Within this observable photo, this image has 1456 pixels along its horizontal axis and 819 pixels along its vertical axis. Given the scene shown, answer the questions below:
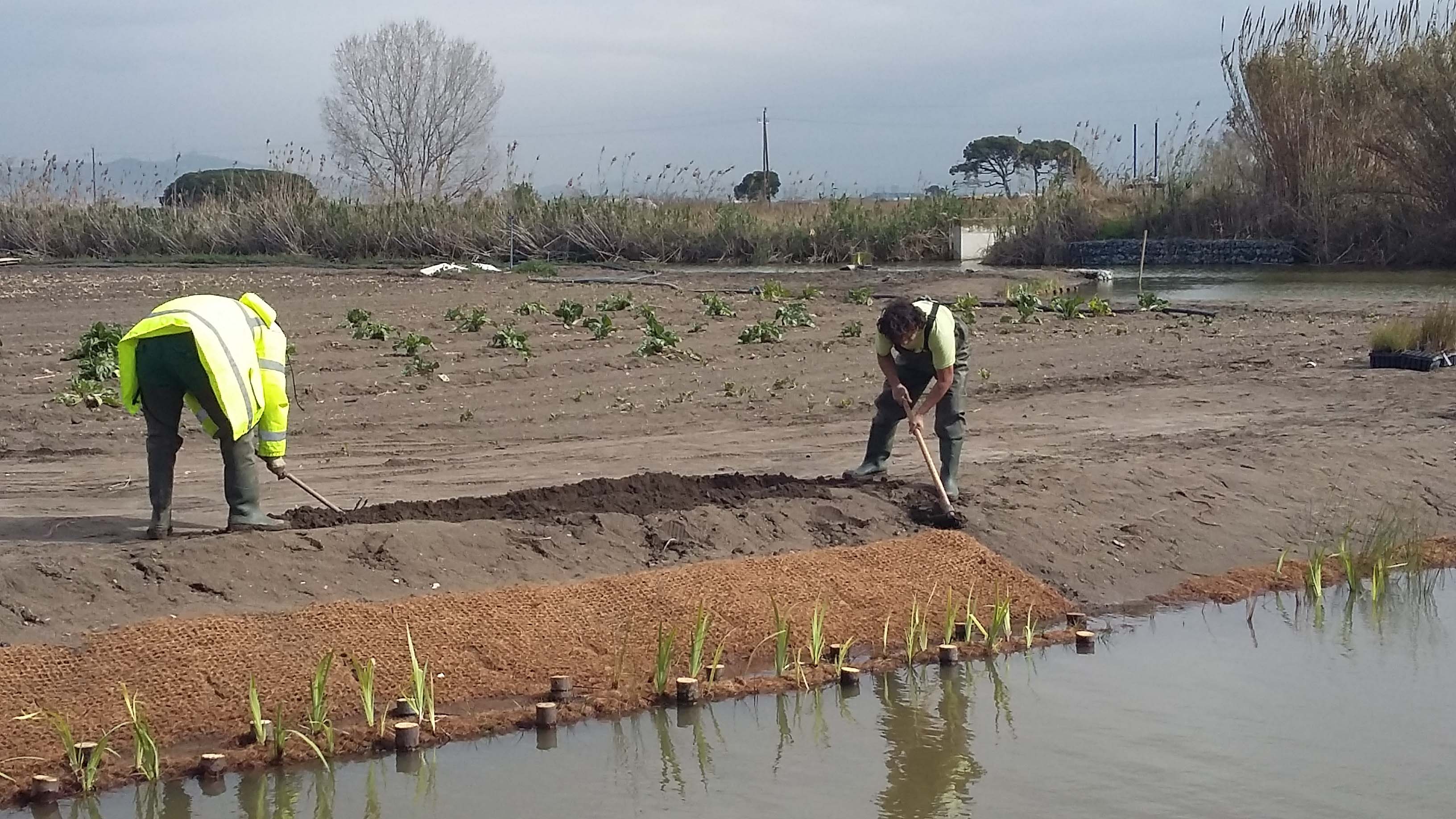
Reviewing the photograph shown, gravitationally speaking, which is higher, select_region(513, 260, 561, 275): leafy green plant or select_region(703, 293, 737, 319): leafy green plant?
select_region(513, 260, 561, 275): leafy green plant

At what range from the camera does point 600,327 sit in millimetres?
18188

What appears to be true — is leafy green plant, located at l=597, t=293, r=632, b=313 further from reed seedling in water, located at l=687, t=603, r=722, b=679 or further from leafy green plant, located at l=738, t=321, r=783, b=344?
reed seedling in water, located at l=687, t=603, r=722, b=679

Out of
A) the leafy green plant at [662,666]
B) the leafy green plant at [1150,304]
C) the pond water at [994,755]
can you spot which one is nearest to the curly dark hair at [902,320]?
the pond water at [994,755]

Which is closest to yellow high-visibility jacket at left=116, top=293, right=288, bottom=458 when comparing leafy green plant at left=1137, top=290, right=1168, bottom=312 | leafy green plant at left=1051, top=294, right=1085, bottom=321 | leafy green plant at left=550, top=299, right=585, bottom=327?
leafy green plant at left=550, top=299, right=585, bottom=327

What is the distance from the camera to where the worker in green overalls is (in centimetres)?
905

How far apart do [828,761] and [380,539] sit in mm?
2740

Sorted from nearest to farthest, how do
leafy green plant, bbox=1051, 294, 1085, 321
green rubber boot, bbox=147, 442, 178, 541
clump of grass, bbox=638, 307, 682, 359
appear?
green rubber boot, bbox=147, 442, 178, 541
clump of grass, bbox=638, 307, 682, 359
leafy green plant, bbox=1051, 294, 1085, 321

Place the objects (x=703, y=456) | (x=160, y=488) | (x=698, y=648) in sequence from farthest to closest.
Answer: (x=703, y=456)
(x=160, y=488)
(x=698, y=648)

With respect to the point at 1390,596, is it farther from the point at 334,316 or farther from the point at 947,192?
the point at 947,192

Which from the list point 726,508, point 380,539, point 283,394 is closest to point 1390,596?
point 726,508

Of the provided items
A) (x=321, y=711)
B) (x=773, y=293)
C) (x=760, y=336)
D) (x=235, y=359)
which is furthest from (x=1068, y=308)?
(x=321, y=711)

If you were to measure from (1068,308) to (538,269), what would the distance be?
13.2 m

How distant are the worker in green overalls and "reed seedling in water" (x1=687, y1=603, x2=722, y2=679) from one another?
79.0 inches

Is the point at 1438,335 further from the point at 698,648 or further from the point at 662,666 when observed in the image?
the point at 662,666
